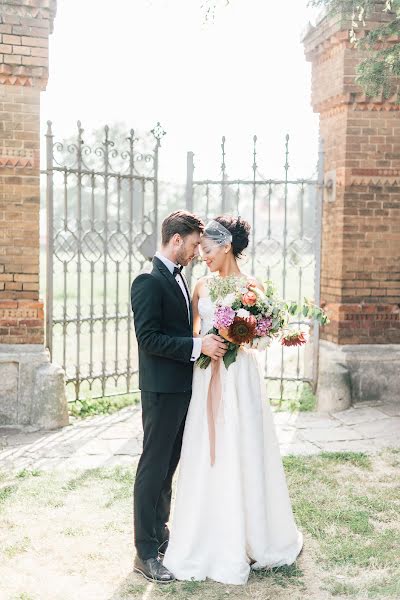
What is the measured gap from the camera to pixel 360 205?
7.91 meters

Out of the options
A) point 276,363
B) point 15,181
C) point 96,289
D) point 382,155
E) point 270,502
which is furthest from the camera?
point 96,289

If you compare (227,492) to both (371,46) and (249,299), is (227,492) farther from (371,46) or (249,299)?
(371,46)

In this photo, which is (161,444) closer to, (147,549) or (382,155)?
(147,549)

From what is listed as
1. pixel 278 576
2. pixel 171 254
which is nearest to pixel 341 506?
pixel 278 576

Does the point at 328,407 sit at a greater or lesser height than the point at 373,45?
lesser

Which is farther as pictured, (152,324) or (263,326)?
(263,326)

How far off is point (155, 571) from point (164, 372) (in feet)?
3.77

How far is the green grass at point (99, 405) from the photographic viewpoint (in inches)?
309

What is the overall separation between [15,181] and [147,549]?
4.19m

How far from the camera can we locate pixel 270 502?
435 centimetres

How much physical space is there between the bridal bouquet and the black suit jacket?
174mm

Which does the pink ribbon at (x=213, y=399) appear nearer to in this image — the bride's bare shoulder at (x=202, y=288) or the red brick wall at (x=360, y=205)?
the bride's bare shoulder at (x=202, y=288)

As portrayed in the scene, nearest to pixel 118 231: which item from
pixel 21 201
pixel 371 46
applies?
pixel 21 201

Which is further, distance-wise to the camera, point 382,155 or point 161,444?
point 382,155
